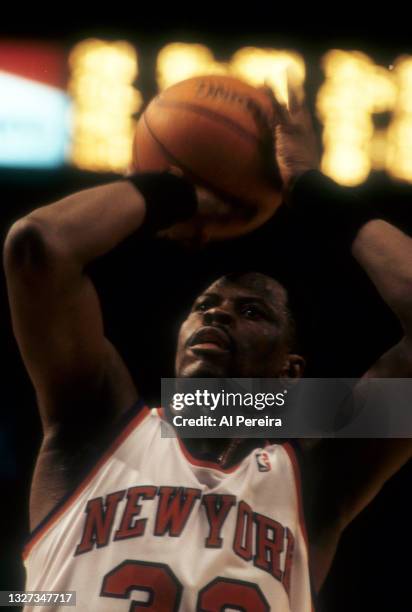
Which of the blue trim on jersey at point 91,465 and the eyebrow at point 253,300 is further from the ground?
the eyebrow at point 253,300

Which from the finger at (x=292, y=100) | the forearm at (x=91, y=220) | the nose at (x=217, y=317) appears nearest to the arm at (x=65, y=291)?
the forearm at (x=91, y=220)

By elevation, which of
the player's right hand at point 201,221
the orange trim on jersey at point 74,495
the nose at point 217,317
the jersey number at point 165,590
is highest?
the player's right hand at point 201,221

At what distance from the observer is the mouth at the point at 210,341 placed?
173cm

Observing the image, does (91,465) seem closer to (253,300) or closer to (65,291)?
(65,291)

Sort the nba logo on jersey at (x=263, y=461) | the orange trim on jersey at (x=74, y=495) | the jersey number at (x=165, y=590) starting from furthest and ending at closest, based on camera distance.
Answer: the nba logo on jersey at (x=263, y=461), the orange trim on jersey at (x=74, y=495), the jersey number at (x=165, y=590)

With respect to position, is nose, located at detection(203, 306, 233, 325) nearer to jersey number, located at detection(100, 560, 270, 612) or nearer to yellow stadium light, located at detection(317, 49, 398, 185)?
A: jersey number, located at detection(100, 560, 270, 612)

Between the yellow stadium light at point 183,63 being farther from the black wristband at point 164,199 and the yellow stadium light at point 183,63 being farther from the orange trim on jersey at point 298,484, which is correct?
A: the orange trim on jersey at point 298,484

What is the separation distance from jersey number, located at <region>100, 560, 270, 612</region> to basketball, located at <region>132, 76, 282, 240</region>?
60 cm

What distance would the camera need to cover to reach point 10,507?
2461mm

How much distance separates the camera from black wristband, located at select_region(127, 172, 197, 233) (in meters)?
1.56

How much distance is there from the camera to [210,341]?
1737mm

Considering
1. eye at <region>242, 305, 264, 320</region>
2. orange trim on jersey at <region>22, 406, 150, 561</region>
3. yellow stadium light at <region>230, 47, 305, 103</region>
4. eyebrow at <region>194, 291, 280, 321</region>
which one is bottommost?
orange trim on jersey at <region>22, 406, 150, 561</region>

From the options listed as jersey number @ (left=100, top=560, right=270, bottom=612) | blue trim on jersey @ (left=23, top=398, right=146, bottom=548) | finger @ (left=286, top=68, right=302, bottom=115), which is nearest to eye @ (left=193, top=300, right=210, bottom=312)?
blue trim on jersey @ (left=23, top=398, right=146, bottom=548)

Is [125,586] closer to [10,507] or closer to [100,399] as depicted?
[100,399]
